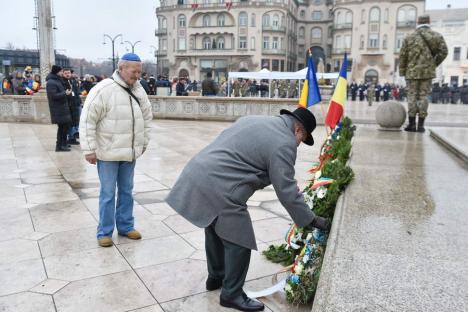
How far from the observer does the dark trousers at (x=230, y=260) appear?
3.06 meters

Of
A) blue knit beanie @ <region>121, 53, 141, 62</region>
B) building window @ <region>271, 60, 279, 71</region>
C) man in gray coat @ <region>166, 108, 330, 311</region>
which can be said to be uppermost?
building window @ <region>271, 60, 279, 71</region>

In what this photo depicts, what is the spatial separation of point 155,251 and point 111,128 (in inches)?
48.5

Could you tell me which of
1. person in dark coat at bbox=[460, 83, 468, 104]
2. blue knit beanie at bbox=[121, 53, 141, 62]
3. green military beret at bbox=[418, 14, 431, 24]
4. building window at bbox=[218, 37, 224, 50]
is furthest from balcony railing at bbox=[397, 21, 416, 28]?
blue knit beanie at bbox=[121, 53, 141, 62]

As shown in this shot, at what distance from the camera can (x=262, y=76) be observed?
1132 inches

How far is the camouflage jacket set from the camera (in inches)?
344

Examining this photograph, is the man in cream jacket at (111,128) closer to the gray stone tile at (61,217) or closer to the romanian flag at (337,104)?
the gray stone tile at (61,217)

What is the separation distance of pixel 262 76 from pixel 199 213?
26.5 meters

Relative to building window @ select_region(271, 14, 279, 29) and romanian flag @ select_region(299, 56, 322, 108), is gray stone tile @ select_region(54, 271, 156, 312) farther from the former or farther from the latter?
building window @ select_region(271, 14, 279, 29)

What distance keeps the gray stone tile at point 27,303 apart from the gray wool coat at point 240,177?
3.91 ft

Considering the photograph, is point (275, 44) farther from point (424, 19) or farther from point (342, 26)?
point (424, 19)

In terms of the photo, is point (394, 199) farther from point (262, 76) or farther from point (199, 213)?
point (262, 76)

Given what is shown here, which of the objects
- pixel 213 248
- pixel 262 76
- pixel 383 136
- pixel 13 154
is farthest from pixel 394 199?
pixel 262 76

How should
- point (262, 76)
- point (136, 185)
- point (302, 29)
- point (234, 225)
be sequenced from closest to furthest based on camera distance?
point (234, 225) → point (136, 185) → point (262, 76) → point (302, 29)

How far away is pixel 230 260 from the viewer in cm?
308
